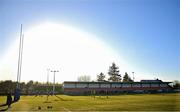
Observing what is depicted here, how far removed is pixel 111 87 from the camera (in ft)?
388

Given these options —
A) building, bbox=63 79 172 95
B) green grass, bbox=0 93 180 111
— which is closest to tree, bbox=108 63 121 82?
building, bbox=63 79 172 95

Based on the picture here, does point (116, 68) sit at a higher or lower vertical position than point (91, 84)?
higher

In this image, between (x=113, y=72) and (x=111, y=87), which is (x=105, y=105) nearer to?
(x=111, y=87)

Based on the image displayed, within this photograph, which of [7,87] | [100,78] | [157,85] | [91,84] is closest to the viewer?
[7,87]

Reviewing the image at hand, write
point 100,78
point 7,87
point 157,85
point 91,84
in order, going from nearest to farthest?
point 7,87 < point 91,84 < point 157,85 < point 100,78

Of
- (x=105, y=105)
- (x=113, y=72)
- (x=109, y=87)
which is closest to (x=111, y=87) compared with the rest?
(x=109, y=87)

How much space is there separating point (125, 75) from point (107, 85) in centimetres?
3682

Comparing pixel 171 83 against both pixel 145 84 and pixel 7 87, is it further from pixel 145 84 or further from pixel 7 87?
pixel 7 87

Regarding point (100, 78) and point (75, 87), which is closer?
point (75, 87)

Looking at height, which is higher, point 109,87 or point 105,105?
point 109,87

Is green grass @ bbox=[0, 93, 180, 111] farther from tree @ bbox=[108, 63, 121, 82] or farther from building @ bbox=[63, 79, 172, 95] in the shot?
tree @ bbox=[108, 63, 121, 82]

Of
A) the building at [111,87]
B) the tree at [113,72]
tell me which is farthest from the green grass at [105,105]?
the tree at [113,72]

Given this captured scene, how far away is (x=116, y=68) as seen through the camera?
14975cm

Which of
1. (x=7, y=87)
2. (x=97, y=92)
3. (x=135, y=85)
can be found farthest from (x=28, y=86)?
(x=135, y=85)
